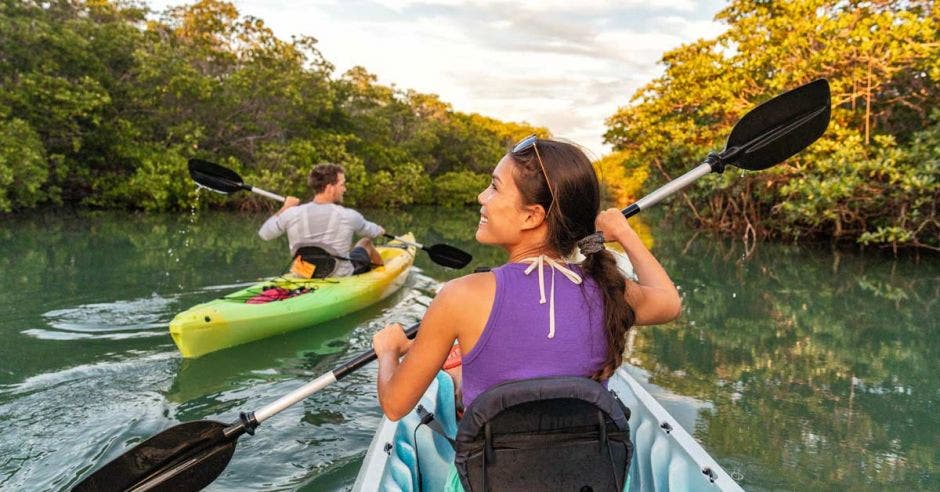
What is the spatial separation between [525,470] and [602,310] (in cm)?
37

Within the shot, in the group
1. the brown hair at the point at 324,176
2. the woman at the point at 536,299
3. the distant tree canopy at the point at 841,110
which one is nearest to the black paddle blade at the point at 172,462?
the woman at the point at 536,299

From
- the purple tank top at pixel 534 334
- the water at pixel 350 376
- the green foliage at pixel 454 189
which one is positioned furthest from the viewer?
the green foliage at pixel 454 189

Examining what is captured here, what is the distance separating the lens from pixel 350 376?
3959mm

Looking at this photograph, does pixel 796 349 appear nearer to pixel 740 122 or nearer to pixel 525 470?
pixel 740 122

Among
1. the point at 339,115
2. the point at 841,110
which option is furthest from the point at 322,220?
the point at 339,115

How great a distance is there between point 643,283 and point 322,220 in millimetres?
4054

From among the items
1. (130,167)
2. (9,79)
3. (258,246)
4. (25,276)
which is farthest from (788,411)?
(130,167)

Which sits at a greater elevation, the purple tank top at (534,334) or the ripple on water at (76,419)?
the purple tank top at (534,334)

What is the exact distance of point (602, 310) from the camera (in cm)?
131

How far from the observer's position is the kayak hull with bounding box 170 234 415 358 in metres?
4.05

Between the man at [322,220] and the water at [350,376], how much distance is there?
70 centimetres

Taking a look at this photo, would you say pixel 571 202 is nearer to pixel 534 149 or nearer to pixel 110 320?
pixel 534 149

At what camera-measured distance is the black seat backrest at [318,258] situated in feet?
17.0

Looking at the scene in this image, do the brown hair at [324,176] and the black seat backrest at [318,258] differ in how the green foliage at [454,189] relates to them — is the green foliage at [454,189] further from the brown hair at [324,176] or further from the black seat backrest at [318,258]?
the brown hair at [324,176]
